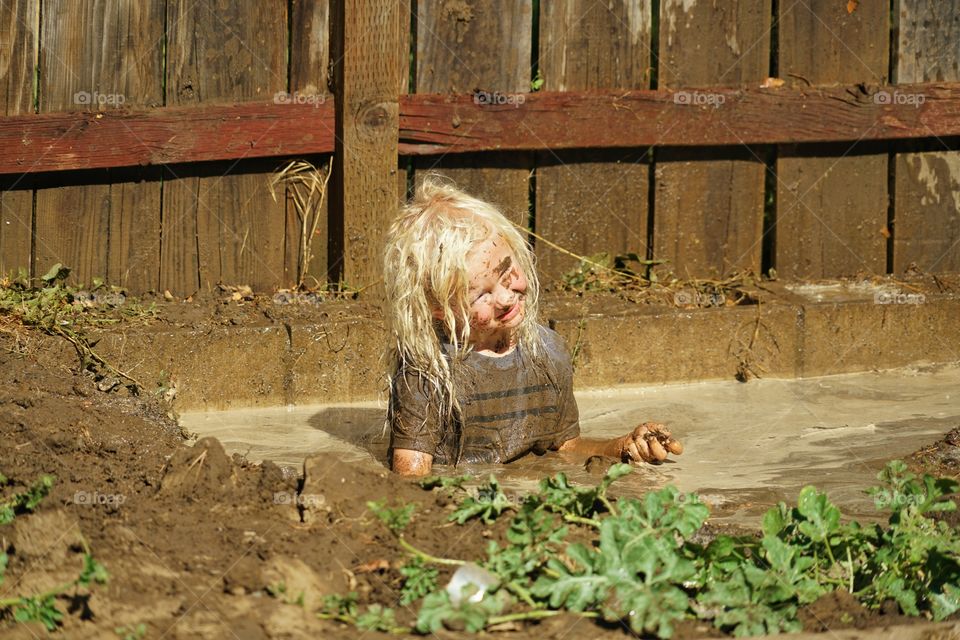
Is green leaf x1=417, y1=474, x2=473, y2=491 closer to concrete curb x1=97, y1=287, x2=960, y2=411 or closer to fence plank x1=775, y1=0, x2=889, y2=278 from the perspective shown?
concrete curb x1=97, y1=287, x2=960, y2=411

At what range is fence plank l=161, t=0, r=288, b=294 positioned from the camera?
594cm

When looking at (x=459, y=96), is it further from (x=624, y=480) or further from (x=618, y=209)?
(x=624, y=480)

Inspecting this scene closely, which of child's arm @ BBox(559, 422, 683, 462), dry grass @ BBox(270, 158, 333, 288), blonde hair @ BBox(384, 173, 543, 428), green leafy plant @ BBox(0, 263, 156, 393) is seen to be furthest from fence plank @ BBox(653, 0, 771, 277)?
green leafy plant @ BBox(0, 263, 156, 393)

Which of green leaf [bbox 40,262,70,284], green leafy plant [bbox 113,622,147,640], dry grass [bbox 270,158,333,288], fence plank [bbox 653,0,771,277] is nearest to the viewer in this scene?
green leafy plant [bbox 113,622,147,640]

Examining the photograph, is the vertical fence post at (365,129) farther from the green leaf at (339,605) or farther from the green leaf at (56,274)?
the green leaf at (339,605)

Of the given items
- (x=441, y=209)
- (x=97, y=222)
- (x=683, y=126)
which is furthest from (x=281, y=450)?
(x=683, y=126)

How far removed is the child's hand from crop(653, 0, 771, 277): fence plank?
2.07 meters

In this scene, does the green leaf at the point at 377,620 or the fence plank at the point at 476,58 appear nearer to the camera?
the green leaf at the point at 377,620

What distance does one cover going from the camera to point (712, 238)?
665 cm

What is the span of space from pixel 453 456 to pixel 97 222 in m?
2.26

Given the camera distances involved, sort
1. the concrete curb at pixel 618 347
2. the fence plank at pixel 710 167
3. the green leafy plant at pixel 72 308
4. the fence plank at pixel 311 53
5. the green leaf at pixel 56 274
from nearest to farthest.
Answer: the green leafy plant at pixel 72 308, the concrete curb at pixel 618 347, the green leaf at pixel 56 274, the fence plank at pixel 311 53, the fence plank at pixel 710 167

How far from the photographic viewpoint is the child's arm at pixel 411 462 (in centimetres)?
467

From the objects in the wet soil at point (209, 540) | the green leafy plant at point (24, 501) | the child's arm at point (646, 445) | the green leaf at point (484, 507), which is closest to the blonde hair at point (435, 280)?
the child's arm at point (646, 445)

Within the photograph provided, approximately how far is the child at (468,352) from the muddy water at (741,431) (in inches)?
5.6
